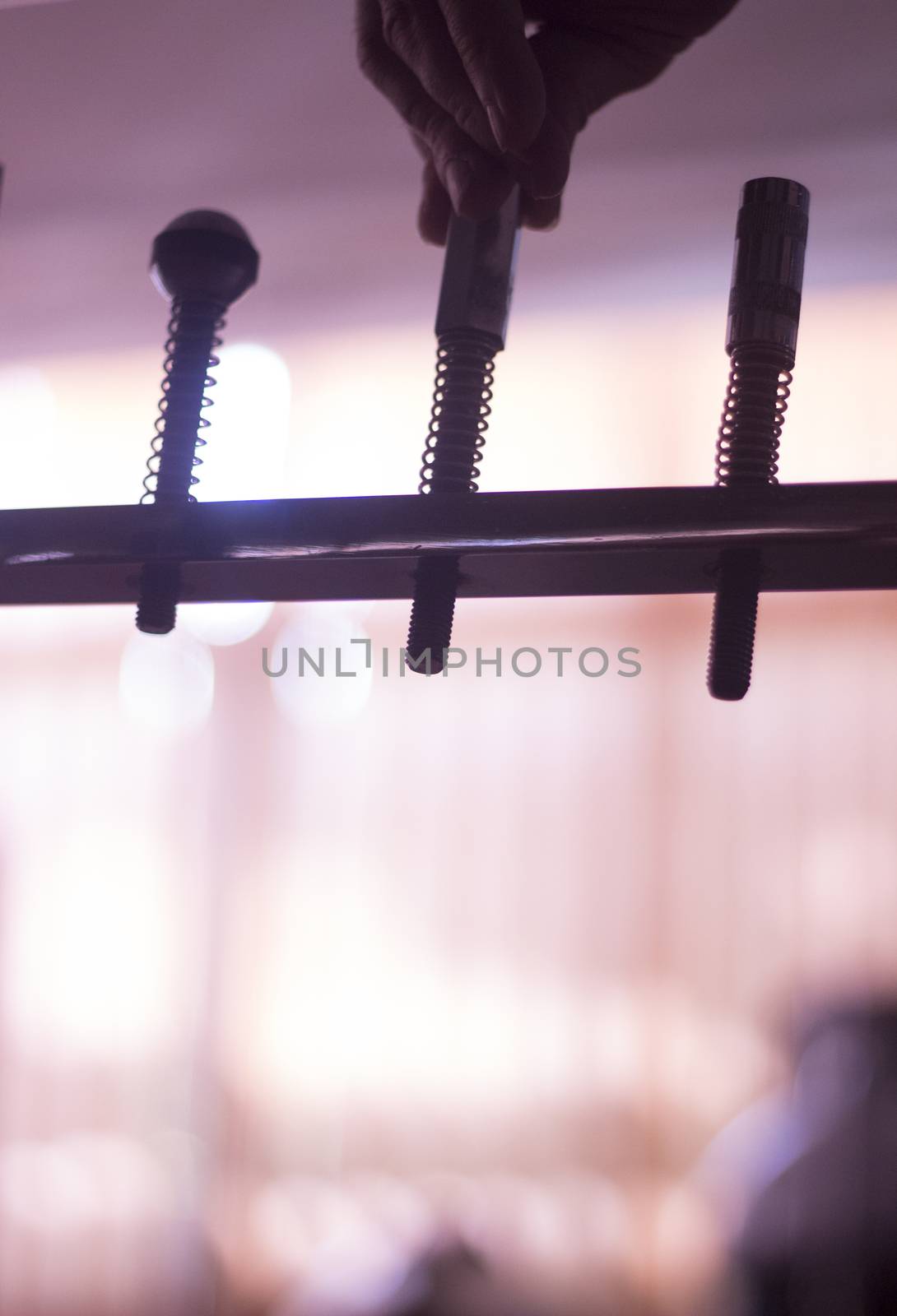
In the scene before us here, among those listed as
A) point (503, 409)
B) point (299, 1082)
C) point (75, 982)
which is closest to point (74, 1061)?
point (75, 982)

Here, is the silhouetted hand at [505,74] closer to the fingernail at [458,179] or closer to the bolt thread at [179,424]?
the fingernail at [458,179]

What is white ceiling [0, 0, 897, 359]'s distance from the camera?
721mm

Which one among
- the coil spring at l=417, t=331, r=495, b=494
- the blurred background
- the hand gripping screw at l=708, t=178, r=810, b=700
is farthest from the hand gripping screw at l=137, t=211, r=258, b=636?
the blurred background

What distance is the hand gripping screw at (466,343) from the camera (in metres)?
0.41

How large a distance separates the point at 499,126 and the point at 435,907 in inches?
47.0

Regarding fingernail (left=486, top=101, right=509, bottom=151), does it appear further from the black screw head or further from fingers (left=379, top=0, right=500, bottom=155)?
the black screw head

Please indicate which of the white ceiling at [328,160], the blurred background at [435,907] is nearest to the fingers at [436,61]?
the white ceiling at [328,160]

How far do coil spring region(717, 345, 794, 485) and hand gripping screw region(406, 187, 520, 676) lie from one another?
91 millimetres

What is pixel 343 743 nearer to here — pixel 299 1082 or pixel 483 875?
pixel 483 875

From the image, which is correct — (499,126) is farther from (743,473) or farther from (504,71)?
(743,473)

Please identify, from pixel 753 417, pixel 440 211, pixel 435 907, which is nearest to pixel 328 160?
pixel 440 211

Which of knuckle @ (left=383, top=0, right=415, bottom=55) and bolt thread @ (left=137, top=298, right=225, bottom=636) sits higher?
knuckle @ (left=383, top=0, right=415, bottom=55)

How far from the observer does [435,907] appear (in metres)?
1.47

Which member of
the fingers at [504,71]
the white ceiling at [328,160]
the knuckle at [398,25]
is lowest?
the fingers at [504,71]
